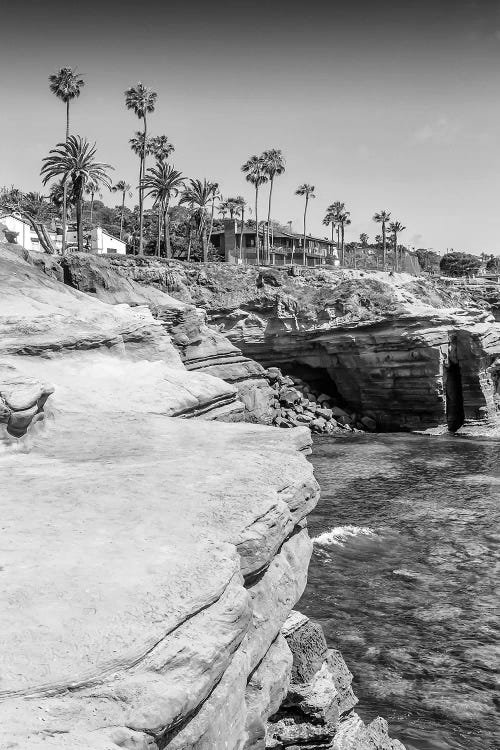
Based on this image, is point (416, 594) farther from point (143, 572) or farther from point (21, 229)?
point (21, 229)

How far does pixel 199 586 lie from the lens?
21.0 feet

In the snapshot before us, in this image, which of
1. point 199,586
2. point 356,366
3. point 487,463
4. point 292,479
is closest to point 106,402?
point 292,479

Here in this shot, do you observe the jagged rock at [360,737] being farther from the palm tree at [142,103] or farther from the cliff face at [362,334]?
the palm tree at [142,103]

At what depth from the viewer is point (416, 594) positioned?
17.7 meters

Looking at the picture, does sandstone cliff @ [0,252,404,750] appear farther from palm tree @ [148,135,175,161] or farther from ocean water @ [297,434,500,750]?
palm tree @ [148,135,175,161]

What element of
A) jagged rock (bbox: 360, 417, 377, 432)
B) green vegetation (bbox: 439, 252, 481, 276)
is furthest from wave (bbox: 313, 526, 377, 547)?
green vegetation (bbox: 439, 252, 481, 276)

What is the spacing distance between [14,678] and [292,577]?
204 inches

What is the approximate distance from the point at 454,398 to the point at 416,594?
110 ft

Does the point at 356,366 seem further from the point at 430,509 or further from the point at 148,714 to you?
the point at 148,714

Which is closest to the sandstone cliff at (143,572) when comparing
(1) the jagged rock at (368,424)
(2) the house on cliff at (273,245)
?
(1) the jagged rock at (368,424)

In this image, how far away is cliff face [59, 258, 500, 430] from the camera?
154 ft

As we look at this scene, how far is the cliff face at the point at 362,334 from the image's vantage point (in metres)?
46.8

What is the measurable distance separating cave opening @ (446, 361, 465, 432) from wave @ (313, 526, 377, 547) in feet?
88.4

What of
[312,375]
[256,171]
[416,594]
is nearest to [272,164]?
[256,171]
